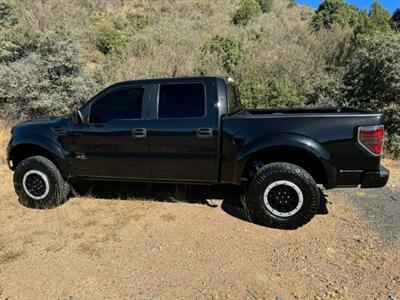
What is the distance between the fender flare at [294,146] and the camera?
4.79m

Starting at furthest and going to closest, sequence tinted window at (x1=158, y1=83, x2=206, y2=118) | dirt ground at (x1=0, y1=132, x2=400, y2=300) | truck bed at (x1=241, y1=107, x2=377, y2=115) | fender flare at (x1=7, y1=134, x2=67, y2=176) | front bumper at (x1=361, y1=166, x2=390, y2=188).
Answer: fender flare at (x1=7, y1=134, x2=67, y2=176) → tinted window at (x1=158, y1=83, x2=206, y2=118) → truck bed at (x1=241, y1=107, x2=377, y2=115) → front bumper at (x1=361, y1=166, x2=390, y2=188) → dirt ground at (x1=0, y1=132, x2=400, y2=300)

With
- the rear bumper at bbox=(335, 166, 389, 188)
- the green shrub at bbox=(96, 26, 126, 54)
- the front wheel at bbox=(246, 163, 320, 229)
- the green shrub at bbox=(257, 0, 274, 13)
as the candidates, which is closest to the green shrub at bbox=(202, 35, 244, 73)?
the green shrub at bbox=(96, 26, 126, 54)

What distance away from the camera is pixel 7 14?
48.8 feet

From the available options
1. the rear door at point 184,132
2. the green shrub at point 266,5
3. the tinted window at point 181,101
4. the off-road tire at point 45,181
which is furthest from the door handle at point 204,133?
the green shrub at point 266,5

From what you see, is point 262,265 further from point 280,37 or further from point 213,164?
point 280,37

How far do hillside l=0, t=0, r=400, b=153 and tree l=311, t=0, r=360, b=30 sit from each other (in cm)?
9

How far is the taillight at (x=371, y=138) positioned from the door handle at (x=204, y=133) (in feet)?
5.91

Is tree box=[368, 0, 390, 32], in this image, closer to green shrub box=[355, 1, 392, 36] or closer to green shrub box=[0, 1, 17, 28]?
A: green shrub box=[355, 1, 392, 36]

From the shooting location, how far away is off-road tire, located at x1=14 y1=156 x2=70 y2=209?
5883mm

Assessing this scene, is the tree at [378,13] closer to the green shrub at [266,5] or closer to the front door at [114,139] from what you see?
the green shrub at [266,5]

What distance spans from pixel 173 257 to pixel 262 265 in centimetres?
98

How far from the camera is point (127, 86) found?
5625mm

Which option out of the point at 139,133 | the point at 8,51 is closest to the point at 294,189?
the point at 139,133

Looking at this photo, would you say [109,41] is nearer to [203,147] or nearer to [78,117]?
[78,117]
